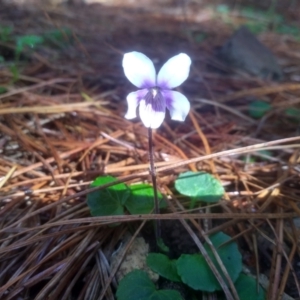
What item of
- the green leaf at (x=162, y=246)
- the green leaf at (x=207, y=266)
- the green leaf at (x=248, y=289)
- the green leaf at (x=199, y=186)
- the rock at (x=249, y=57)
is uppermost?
the rock at (x=249, y=57)

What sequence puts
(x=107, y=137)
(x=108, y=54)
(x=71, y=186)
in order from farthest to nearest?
1. (x=108, y=54)
2. (x=107, y=137)
3. (x=71, y=186)

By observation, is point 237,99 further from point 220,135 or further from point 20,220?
point 20,220

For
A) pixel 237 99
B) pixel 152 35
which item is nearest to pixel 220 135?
pixel 237 99

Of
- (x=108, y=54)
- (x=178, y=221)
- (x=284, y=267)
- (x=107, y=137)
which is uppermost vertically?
(x=108, y=54)

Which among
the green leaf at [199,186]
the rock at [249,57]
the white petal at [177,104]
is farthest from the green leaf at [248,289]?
the rock at [249,57]

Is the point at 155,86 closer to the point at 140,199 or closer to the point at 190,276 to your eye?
the point at 140,199

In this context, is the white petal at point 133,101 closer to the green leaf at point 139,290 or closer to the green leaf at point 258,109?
the green leaf at point 139,290

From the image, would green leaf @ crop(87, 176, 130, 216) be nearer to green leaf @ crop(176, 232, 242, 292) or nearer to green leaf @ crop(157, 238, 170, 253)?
green leaf @ crop(157, 238, 170, 253)

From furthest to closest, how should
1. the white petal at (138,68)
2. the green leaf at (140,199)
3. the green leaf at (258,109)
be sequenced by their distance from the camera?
the green leaf at (258,109) → the green leaf at (140,199) → the white petal at (138,68)
